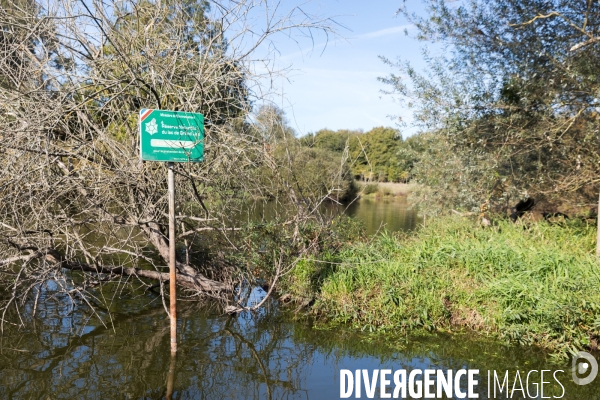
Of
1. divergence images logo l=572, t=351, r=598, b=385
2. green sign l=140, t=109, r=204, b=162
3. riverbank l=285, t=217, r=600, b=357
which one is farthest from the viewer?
riverbank l=285, t=217, r=600, b=357

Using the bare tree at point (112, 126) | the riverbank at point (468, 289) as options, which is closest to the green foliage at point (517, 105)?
the riverbank at point (468, 289)

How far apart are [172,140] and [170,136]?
0.16ft

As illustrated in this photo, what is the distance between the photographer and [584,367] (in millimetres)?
5680

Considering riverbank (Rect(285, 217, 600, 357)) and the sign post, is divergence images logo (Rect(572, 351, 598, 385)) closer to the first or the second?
riverbank (Rect(285, 217, 600, 357))

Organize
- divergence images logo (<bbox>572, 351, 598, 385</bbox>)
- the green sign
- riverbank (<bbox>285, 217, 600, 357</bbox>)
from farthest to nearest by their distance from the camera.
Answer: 1. riverbank (<bbox>285, 217, 600, 357</bbox>)
2. divergence images logo (<bbox>572, 351, 598, 385</bbox>)
3. the green sign

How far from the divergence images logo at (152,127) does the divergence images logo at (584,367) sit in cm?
509

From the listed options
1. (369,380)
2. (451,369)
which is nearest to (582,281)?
(451,369)

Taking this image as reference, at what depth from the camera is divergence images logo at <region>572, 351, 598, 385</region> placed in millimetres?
5395

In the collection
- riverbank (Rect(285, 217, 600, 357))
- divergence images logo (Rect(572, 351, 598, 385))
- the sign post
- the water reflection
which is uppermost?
the sign post

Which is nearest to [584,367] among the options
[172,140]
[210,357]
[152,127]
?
[210,357]

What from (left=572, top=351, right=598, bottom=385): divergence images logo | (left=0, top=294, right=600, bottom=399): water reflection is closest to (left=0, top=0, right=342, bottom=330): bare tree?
(left=0, top=294, right=600, bottom=399): water reflection

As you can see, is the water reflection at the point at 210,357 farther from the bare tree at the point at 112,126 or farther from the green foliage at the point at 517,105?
the green foliage at the point at 517,105

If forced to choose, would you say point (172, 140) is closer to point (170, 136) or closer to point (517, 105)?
point (170, 136)

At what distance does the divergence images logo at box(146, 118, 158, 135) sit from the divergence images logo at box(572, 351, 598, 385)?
5092 millimetres
